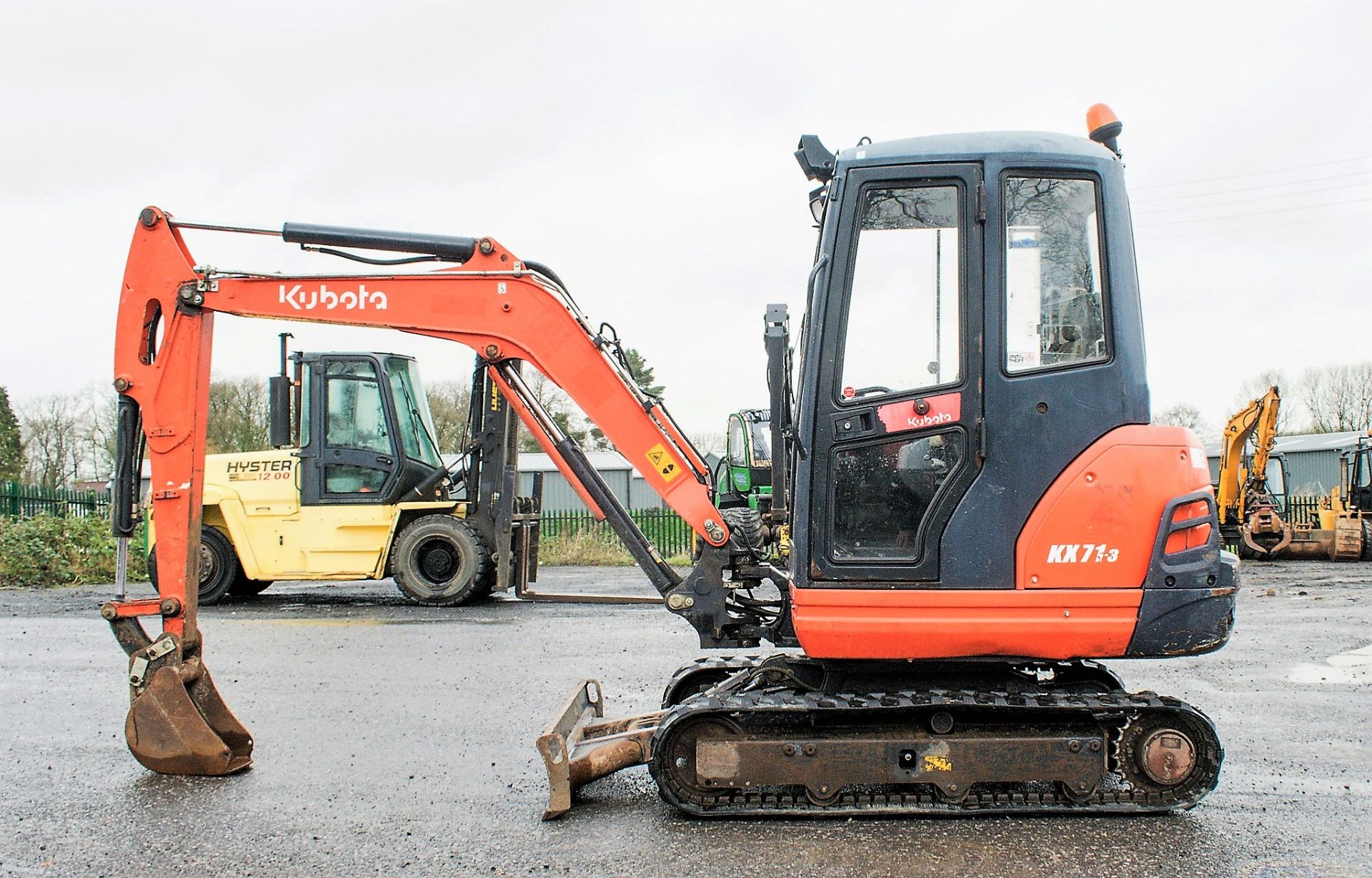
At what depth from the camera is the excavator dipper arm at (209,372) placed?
16.8ft

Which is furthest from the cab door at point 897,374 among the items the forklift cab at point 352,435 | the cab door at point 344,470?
the forklift cab at point 352,435

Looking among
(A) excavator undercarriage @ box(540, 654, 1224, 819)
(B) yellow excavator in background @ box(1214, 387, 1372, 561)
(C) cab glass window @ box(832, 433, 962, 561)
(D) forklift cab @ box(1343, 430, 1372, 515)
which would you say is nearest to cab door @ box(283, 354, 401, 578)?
(A) excavator undercarriage @ box(540, 654, 1224, 819)

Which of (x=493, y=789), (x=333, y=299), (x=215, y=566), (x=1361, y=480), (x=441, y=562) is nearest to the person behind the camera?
(x=493, y=789)

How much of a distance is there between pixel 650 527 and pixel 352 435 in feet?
32.2

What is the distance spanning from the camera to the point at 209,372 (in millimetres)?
5348

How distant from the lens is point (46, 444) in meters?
46.3

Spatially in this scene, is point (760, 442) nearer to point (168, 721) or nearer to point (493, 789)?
point (493, 789)

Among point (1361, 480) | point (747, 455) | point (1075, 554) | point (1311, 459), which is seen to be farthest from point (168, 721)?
point (1311, 459)

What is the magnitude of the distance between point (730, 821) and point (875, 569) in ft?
4.00

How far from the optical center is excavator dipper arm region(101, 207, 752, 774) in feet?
16.8

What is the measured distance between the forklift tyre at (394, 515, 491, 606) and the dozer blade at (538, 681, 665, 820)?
276 inches

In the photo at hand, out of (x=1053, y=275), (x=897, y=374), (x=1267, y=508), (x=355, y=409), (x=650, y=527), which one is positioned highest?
(x=355, y=409)

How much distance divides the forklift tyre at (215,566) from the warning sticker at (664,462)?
9.46m

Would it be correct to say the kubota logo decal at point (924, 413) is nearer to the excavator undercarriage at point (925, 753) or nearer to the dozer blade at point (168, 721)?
the excavator undercarriage at point (925, 753)
